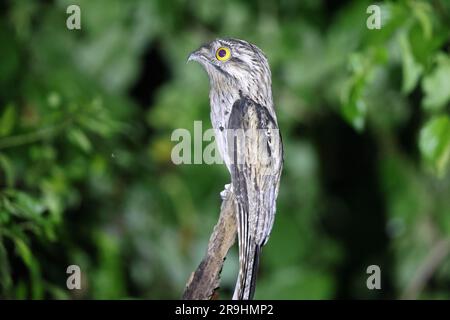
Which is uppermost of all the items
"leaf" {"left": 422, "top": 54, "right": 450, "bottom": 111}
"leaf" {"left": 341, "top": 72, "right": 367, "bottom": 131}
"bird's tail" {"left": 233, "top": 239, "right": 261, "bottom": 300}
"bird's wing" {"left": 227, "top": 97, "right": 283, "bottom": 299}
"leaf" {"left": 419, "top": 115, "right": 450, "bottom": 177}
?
"leaf" {"left": 422, "top": 54, "right": 450, "bottom": 111}

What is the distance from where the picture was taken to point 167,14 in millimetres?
3592

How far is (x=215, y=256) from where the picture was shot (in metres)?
1.12

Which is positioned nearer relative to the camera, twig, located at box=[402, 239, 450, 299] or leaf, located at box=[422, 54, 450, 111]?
leaf, located at box=[422, 54, 450, 111]

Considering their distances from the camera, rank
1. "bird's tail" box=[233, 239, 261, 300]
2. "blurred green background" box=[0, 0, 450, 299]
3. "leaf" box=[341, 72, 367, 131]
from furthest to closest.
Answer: "blurred green background" box=[0, 0, 450, 299] → "leaf" box=[341, 72, 367, 131] → "bird's tail" box=[233, 239, 261, 300]

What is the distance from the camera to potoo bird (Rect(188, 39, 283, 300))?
3.68 ft

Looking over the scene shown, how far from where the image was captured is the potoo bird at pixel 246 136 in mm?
1123

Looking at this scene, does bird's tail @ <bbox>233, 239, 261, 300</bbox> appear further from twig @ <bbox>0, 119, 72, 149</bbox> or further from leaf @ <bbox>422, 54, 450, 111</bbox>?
leaf @ <bbox>422, 54, 450, 111</bbox>

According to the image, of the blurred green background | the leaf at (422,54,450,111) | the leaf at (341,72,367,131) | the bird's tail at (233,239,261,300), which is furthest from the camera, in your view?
the blurred green background

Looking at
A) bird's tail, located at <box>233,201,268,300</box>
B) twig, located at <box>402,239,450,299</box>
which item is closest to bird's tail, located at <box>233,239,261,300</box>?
bird's tail, located at <box>233,201,268,300</box>

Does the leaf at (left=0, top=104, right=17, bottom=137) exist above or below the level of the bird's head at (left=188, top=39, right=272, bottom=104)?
above

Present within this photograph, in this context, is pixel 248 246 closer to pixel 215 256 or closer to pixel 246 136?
pixel 215 256

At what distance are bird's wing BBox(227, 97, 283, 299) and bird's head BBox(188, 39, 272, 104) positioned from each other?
0.11 feet

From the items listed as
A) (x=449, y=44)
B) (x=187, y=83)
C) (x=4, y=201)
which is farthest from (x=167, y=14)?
(x=4, y=201)

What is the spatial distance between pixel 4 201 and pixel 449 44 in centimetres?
175
